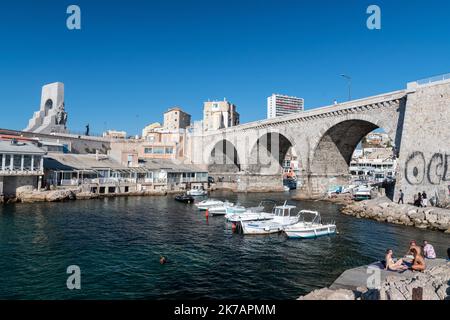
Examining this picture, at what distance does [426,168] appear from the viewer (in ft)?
117

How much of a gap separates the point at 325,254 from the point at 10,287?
2080 cm

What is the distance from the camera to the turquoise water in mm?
16781

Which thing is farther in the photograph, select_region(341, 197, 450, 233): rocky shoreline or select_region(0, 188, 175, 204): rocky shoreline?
select_region(0, 188, 175, 204): rocky shoreline

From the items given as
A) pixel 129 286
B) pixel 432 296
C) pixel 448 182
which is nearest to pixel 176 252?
pixel 129 286

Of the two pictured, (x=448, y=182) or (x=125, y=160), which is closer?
(x=448, y=182)

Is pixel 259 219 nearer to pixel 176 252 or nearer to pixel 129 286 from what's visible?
pixel 176 252

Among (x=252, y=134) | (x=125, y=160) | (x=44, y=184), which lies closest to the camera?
(x=44, y=184)

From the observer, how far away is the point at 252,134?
78688 millimetres

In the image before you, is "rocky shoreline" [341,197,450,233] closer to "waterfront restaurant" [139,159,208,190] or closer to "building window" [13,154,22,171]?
"waterfront restaurant" [139,159,208,190]

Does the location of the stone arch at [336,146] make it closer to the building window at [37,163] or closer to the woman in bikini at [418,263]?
the woman in bikini at [418,263]

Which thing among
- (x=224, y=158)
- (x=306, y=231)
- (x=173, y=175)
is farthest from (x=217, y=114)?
(x=306, y=231)

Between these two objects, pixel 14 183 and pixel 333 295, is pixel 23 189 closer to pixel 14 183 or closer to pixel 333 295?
pixel 14 183

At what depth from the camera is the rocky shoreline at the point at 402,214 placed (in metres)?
31.9

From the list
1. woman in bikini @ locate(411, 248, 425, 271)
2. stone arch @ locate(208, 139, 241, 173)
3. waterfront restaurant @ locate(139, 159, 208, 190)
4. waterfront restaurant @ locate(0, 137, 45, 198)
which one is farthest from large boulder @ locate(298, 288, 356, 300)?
stone arch @ locate(208, 139, 241, 173)
